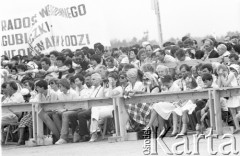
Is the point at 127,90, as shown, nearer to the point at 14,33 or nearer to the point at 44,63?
the point at 44,63

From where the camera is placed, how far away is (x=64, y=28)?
2934 centimetres

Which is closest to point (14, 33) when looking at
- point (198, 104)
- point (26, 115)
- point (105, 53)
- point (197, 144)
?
point (105, 53)

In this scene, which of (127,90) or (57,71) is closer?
(127,90)

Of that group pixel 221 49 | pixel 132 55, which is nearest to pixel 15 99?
pixel 132 55

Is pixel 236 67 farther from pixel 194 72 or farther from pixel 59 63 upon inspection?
pixel 59 63

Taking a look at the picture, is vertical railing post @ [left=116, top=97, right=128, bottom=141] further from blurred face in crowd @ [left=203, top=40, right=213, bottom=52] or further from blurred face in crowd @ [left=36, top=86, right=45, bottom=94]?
blurred face in crowd @ [left=203, top=40, right=213, bottom=52]

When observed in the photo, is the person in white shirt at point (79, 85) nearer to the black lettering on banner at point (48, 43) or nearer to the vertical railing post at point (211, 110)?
the vertical railing post at point (211, 110)

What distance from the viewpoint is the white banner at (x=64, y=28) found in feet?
95.1

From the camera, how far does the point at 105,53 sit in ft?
80.9

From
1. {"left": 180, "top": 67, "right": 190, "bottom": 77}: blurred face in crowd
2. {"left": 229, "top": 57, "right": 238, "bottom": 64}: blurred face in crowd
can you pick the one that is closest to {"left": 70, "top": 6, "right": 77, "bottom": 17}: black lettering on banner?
{"left": 229, "top": 57, "right": 238, "bottom": 64}: blurred face in crowd

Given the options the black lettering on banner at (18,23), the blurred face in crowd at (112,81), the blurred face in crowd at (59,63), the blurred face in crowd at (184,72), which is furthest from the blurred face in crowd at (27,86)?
the black lettering on banner at (18,23)

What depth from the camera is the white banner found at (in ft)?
95.1

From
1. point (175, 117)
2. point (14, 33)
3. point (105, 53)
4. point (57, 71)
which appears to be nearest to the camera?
point (175, 117)

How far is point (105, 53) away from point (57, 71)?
6.79ft
